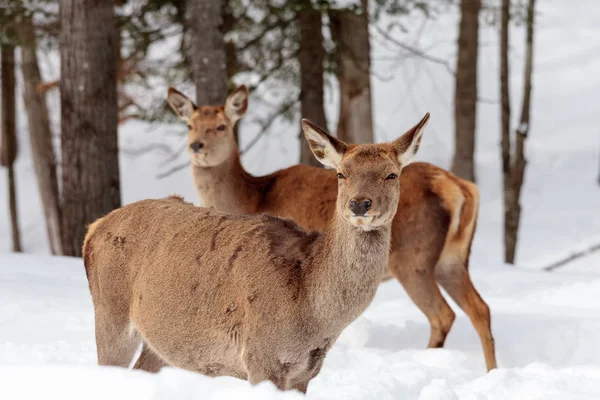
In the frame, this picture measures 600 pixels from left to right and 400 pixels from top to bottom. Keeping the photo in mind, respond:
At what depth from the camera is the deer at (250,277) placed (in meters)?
4.65

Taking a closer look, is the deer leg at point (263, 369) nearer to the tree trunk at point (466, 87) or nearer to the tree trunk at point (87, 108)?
the tree trunk at point (87, 108)

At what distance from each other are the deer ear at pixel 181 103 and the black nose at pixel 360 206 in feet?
14.5

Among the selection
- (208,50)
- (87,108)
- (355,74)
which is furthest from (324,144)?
(355,74)

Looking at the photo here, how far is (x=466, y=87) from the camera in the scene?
561 inches

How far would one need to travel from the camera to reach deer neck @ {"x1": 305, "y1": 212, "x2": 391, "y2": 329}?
4.68m

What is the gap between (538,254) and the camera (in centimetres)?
1920

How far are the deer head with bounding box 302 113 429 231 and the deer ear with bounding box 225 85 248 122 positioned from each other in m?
3.79

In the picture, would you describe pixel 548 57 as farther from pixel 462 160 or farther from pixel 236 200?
pixel 236 200

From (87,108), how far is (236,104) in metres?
1.79

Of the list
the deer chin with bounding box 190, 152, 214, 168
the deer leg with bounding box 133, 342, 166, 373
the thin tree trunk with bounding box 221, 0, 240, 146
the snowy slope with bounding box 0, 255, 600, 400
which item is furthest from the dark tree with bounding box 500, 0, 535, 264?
the deer leg with bounding box 133, 342, 166, 373

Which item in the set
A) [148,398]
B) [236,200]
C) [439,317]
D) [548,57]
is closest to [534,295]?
[439,317]

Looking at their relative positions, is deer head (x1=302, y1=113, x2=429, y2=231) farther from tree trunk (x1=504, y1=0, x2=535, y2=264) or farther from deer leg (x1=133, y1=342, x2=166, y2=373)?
tree trunk (x1=504, y1=0, x2=535, y2=264)

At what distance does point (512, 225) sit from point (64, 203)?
22.5 feet

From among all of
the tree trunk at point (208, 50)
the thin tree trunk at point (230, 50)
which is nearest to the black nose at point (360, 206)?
the tree trunk at point (208, 50)
